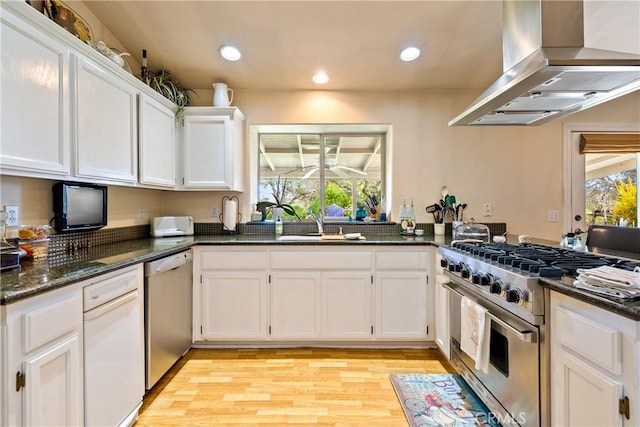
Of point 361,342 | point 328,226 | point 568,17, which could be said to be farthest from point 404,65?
point 361,342

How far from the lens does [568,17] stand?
4.75 ft

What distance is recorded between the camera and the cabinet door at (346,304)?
2521 millimetres

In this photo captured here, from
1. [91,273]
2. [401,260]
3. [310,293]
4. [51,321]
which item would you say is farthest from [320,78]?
[51,321]

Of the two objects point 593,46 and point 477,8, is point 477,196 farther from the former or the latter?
point 593,46

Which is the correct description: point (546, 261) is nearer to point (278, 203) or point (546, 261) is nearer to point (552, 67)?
point (552, 67)

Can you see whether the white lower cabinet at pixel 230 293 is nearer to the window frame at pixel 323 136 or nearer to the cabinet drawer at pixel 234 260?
the cabinet drawer at pixel 234 260

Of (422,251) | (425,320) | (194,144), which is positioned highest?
(194,144)

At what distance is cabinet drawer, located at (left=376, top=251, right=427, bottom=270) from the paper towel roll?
4.61ft

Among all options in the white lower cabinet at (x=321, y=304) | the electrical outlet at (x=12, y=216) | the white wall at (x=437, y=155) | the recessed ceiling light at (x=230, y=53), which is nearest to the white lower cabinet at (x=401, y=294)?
the white lower cabinet at (x=321, y=304)

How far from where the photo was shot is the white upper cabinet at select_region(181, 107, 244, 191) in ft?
9.20

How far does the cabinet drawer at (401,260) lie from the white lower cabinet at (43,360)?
76.2 inches

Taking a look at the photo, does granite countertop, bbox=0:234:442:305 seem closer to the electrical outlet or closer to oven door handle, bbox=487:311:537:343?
the electrical outlet

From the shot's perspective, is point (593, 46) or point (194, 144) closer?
point (593, 46)

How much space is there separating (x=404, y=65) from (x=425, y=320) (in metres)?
2.19
